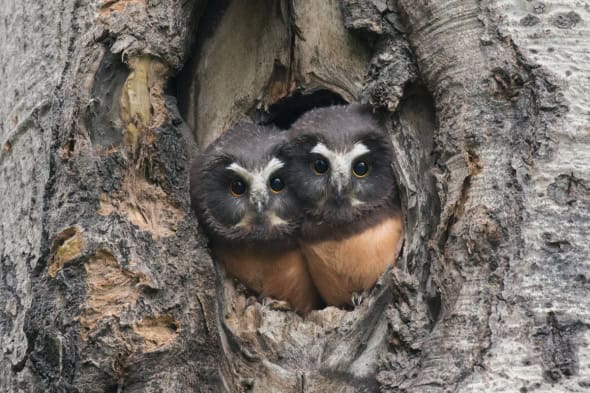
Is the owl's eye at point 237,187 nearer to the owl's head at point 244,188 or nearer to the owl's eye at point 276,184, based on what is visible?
the owl's head at point 244,188

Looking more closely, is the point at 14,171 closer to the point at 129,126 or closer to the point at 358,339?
the point at 129,126

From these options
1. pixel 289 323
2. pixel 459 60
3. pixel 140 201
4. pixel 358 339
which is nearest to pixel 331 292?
pixel 289 323

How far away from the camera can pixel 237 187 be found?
15.7 feet

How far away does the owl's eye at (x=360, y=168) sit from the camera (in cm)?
458

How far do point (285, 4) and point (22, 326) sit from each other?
2.25m

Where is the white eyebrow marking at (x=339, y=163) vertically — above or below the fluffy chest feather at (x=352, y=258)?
above

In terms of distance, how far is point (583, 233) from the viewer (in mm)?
3238

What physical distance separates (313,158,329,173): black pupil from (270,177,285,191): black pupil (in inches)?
9.5

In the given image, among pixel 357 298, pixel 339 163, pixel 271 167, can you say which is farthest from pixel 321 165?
pixel 357 298

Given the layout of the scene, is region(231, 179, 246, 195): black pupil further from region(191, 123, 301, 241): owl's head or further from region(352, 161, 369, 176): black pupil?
region(352, 161, 369, 176): black pupil

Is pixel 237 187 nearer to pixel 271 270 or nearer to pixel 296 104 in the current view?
pixel 271 270

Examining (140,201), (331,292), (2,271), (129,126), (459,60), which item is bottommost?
(331,292)

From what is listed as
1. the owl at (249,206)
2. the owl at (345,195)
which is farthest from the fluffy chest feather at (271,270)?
the owl at (345,195)

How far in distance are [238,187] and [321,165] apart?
0.50m
